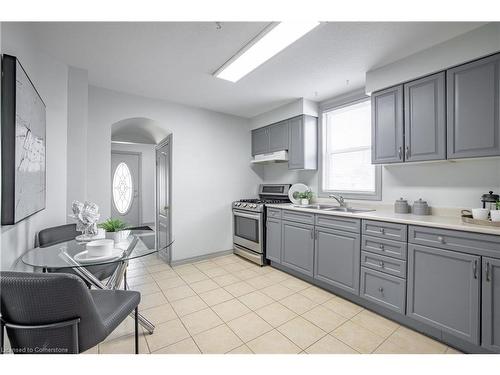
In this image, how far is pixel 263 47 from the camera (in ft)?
6.69

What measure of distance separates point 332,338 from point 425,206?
1616 millimetres

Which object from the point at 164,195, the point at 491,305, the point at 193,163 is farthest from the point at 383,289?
the point at 164,195

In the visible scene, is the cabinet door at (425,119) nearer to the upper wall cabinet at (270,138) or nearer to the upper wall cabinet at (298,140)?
the upper wall cabinet at (298,140)

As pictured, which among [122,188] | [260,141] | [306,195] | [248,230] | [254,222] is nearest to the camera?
[306,195]

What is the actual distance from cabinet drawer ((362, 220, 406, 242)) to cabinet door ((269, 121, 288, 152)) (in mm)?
1870

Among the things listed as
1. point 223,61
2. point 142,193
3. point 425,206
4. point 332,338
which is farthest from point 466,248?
point 142,193

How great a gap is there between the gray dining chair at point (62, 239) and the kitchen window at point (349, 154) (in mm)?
2905

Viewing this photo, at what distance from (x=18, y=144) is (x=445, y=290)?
3046mm

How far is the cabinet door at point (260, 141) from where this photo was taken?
405 cm

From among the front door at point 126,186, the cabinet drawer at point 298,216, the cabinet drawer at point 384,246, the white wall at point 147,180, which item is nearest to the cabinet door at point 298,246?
the cabinet drawer at point 298,216

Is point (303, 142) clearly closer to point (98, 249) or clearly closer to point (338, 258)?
point (338, 258)

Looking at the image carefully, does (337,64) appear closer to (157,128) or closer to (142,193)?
(157,128)

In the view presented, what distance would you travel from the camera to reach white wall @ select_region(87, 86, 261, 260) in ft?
9.66

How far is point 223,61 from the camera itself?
2324mm
